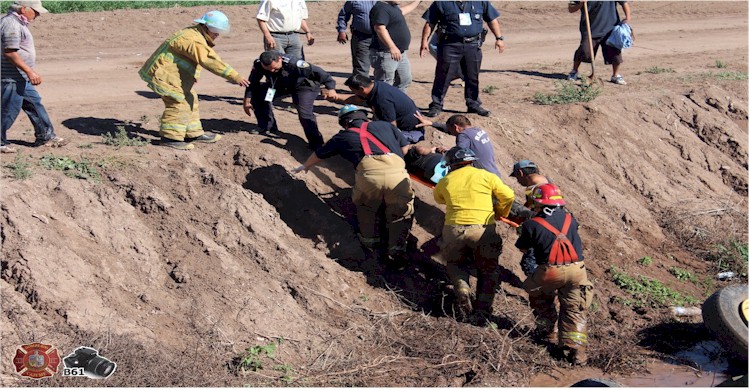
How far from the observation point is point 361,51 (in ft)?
45.3

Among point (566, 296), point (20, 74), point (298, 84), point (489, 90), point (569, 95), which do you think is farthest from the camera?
point (489, 90)

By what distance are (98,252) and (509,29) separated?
51.9 feet

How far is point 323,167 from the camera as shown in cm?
1211

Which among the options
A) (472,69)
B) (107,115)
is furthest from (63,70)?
(472,69)

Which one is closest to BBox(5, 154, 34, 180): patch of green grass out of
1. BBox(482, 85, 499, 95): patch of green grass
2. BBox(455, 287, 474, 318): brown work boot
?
BBox(455, 287, 474, 318): brown work boot

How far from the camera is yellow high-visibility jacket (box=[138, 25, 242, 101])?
1137 centimetres

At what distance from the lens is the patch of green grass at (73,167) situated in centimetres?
1048

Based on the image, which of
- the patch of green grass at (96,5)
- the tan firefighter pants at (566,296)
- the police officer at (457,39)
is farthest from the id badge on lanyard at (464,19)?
the patch of green grass at (96,5)

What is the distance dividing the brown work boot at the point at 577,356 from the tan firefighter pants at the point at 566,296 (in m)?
0.05

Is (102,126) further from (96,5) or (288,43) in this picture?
(96,5)

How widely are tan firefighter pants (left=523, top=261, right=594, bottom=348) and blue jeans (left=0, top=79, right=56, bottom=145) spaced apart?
5749 millimetres

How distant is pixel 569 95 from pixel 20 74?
8.33m

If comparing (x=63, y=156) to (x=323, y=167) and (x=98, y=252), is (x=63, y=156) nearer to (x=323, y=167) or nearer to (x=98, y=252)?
(x=98, y=252)

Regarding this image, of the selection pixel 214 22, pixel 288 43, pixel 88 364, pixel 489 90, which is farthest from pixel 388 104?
pixel 489 90
